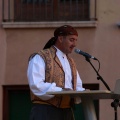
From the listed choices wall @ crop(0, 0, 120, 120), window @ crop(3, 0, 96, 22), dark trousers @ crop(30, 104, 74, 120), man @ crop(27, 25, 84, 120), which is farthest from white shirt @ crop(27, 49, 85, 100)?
window @ crop(3, 0, 96, 22)

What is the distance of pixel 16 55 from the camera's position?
8.57 metres

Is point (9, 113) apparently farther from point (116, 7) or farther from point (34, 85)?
point (34, 85)

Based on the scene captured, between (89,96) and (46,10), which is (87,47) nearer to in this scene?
(46,10)

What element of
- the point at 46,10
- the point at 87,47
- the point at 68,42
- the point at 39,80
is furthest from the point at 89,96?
the point at 46,10

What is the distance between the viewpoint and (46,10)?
873cm

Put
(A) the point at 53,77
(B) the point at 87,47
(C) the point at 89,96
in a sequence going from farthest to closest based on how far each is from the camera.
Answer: (B) the point at 87,47 < (A) the point at 53,77 < (C) the point at 89,96

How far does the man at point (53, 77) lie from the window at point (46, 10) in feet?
12.4

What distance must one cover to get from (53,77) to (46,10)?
163 inches

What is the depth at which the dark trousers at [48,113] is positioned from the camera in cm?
471

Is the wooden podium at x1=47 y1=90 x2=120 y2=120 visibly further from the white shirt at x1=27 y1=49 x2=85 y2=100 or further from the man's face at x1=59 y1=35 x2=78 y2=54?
the man's face at x1=59 y1=35 x2=78 y2=54

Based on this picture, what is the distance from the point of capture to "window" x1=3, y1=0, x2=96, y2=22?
8.66 meters

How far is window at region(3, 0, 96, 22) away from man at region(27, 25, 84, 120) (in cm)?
378

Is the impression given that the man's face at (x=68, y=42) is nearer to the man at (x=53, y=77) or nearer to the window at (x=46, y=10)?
the man at (x=53, y=77)

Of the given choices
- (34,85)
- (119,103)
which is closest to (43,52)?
(34,85)
